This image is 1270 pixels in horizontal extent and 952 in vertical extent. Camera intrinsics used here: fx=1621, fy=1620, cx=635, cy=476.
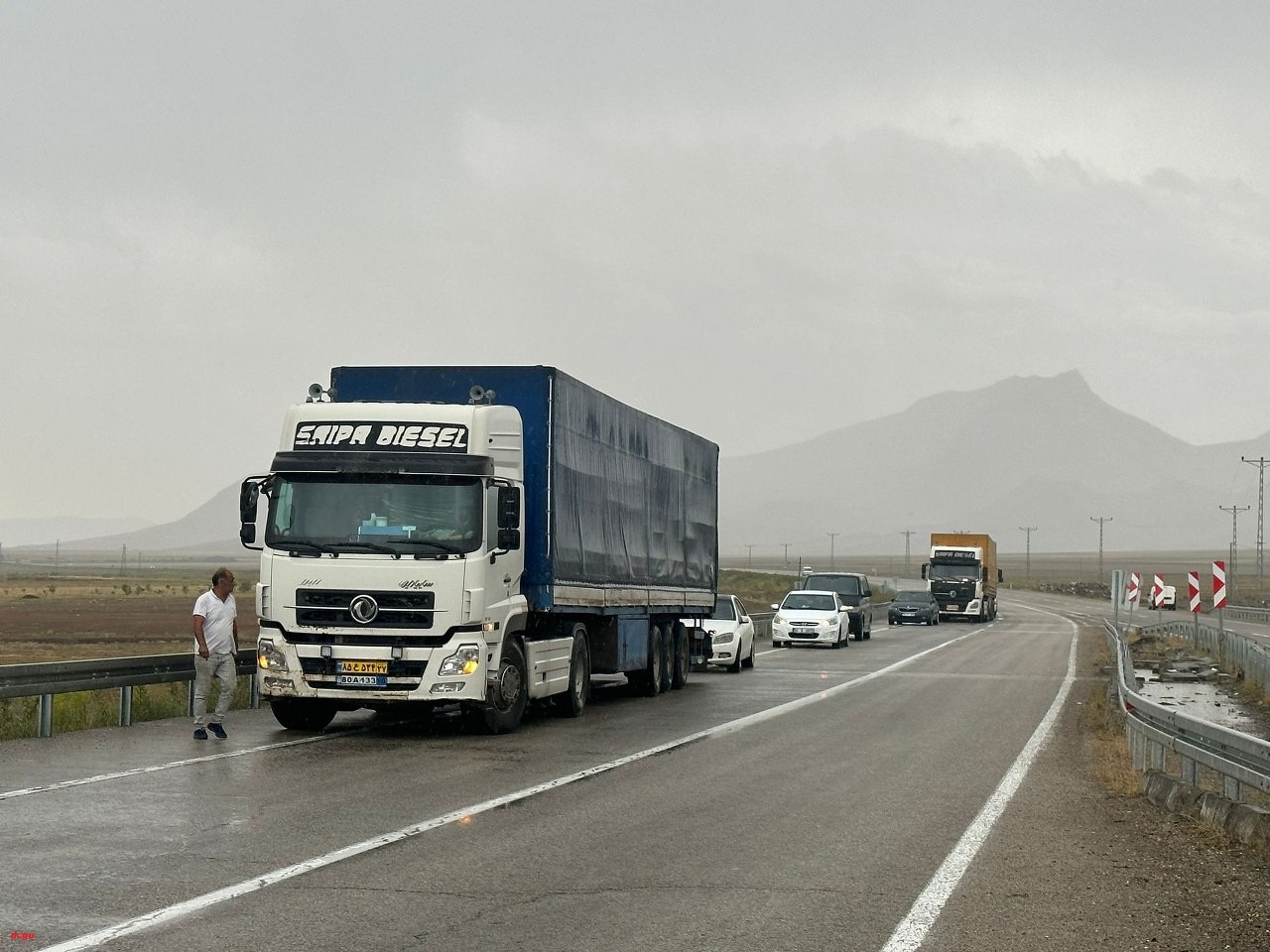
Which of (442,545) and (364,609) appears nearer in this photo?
(364,609)

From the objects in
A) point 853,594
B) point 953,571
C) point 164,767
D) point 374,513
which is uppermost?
point 374,513

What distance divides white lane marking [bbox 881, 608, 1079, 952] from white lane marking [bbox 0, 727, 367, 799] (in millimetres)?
6761

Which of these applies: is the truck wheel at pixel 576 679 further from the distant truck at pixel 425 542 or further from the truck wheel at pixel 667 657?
the truck wheel at pixel 667 657

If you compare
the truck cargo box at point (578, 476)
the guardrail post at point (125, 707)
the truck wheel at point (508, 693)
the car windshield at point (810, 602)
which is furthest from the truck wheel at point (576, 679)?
the car windshield at point (810, 602)

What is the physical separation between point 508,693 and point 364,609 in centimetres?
199

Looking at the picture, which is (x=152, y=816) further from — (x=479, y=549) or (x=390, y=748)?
(x=479, y=549)

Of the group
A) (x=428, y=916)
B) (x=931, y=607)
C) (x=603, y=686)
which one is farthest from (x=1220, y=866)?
(x=931, y=607)

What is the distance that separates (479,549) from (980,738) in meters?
6.12

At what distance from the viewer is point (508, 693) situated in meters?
17.2

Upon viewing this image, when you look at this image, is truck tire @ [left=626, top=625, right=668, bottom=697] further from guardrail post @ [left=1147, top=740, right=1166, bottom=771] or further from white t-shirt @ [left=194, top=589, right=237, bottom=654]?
guardrail post @ [left=1147, top=740, right=1166, bottom=771]

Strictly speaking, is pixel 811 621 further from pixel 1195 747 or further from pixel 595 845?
pixel 595 845

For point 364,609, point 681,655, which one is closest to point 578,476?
point 364,609

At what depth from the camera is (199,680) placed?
16.5 m

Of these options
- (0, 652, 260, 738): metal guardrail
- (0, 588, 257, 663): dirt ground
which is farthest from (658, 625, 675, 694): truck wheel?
(0, 588, 257, 663): dirt ground
